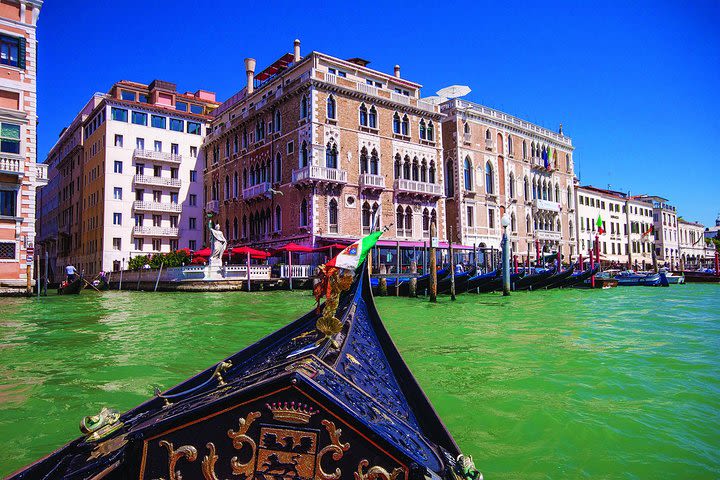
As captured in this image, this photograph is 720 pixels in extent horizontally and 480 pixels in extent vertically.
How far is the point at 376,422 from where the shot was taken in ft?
4.67

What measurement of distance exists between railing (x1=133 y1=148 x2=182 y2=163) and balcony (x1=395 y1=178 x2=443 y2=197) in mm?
12765

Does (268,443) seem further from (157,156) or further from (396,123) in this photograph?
(157,156)

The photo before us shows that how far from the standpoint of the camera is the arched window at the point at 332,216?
1966cm

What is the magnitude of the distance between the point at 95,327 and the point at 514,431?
7231mm

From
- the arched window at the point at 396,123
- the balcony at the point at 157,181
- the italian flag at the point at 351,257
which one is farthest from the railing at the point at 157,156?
the italian flag at the point at 351,257

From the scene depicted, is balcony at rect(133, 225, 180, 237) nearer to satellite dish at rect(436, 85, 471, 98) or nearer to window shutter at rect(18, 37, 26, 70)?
window shutter at rect(18, 37, 26, 70)

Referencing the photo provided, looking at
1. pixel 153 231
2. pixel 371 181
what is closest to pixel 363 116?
pixel 371 181

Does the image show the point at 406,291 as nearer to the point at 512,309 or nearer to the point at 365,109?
the point at 512,309

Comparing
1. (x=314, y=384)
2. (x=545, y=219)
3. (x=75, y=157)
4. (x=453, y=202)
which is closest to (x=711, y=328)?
(x=314, y=384)

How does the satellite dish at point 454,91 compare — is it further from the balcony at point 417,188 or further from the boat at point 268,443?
the boat at point 268,443

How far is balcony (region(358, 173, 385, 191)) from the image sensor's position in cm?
2038

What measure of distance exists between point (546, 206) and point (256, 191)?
1734 cm

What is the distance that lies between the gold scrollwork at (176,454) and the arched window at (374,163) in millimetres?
20255

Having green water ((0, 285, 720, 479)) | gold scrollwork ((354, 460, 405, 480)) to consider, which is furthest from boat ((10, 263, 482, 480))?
green water ((0, 285, 720, 479))
